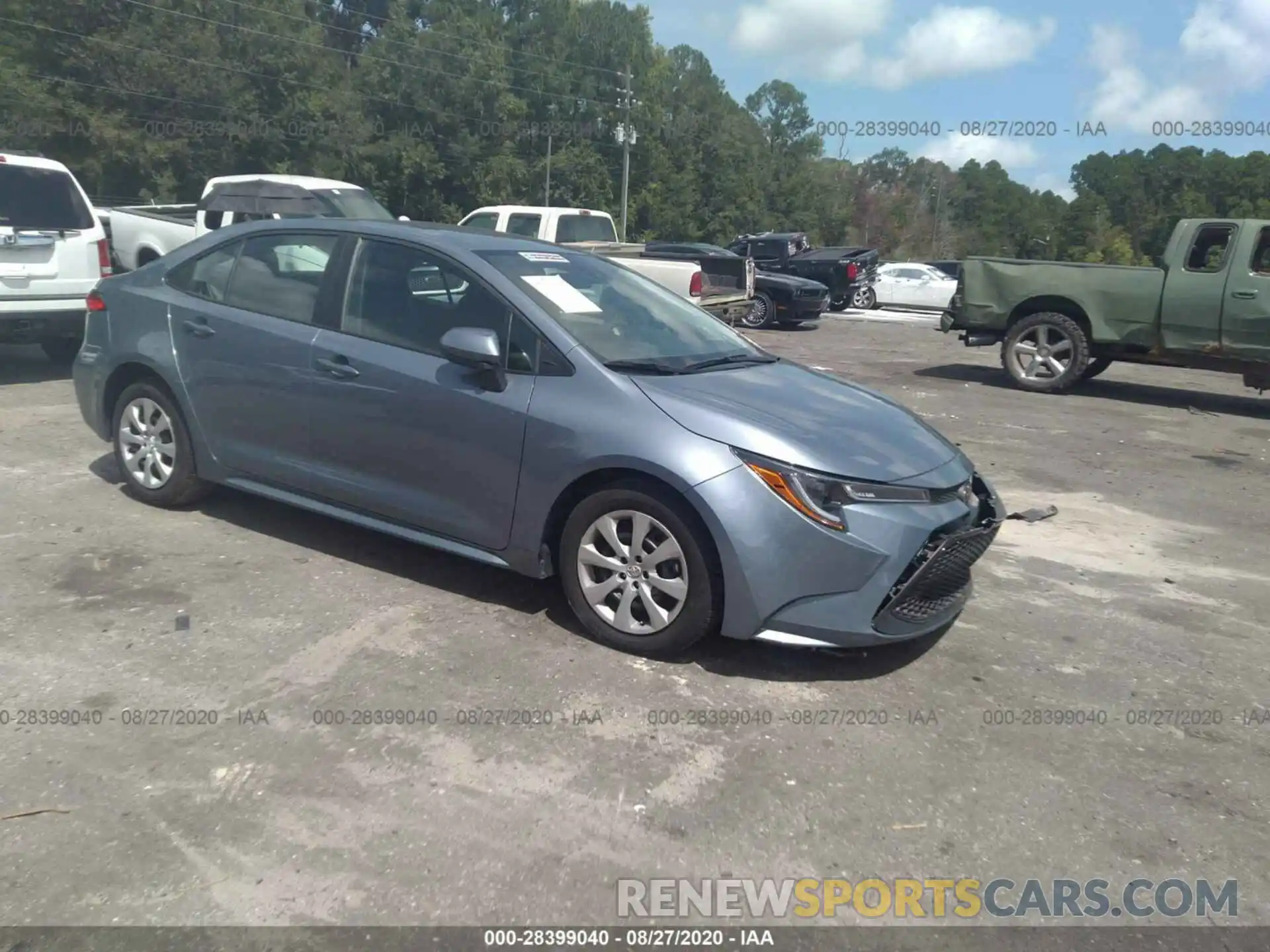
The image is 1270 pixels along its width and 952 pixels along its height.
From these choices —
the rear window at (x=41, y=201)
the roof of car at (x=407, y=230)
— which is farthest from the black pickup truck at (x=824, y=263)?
the roof of car at (x=407, y=230)

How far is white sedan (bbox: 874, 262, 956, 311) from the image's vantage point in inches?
1063

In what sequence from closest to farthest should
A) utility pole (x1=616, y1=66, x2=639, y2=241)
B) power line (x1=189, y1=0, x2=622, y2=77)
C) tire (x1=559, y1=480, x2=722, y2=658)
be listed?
tire (x1=559, y1=480, x2=722, y2=658) → power line (x1=189, y1=0, x2=622, y2=77) → utility pole (x1=616, y1=66, x2=639, y2=241)

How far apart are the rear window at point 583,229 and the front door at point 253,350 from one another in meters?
9.96

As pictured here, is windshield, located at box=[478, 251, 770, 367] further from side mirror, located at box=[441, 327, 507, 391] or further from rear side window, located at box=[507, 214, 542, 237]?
rear side window, located at box=[507, 214, 542, 237]

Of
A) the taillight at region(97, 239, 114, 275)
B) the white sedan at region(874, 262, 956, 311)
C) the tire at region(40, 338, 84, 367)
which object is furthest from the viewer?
the white sedan at region(874, 262, 956, 311)

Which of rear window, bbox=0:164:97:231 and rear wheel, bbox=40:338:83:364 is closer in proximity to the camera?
rear window, bbox=0:164:97:231

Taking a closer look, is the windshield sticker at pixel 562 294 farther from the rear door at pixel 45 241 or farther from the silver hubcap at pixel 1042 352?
the silver hubcap at pixel 1042 352

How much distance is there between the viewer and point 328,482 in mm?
4988

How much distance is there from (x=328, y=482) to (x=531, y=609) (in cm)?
114

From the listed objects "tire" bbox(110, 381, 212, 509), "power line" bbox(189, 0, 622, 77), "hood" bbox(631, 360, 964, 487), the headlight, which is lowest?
"tire" bbox(110, 381, 212, 509)

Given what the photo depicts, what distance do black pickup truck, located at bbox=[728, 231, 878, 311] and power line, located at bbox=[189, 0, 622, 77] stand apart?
29.7 metres

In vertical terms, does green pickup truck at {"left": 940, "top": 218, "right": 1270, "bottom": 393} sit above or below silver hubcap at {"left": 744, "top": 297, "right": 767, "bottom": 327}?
above

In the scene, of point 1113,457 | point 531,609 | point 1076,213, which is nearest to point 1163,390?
point 1113,457

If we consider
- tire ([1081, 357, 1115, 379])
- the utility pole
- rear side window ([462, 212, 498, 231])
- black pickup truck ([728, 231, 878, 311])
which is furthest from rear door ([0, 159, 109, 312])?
the utility pole
